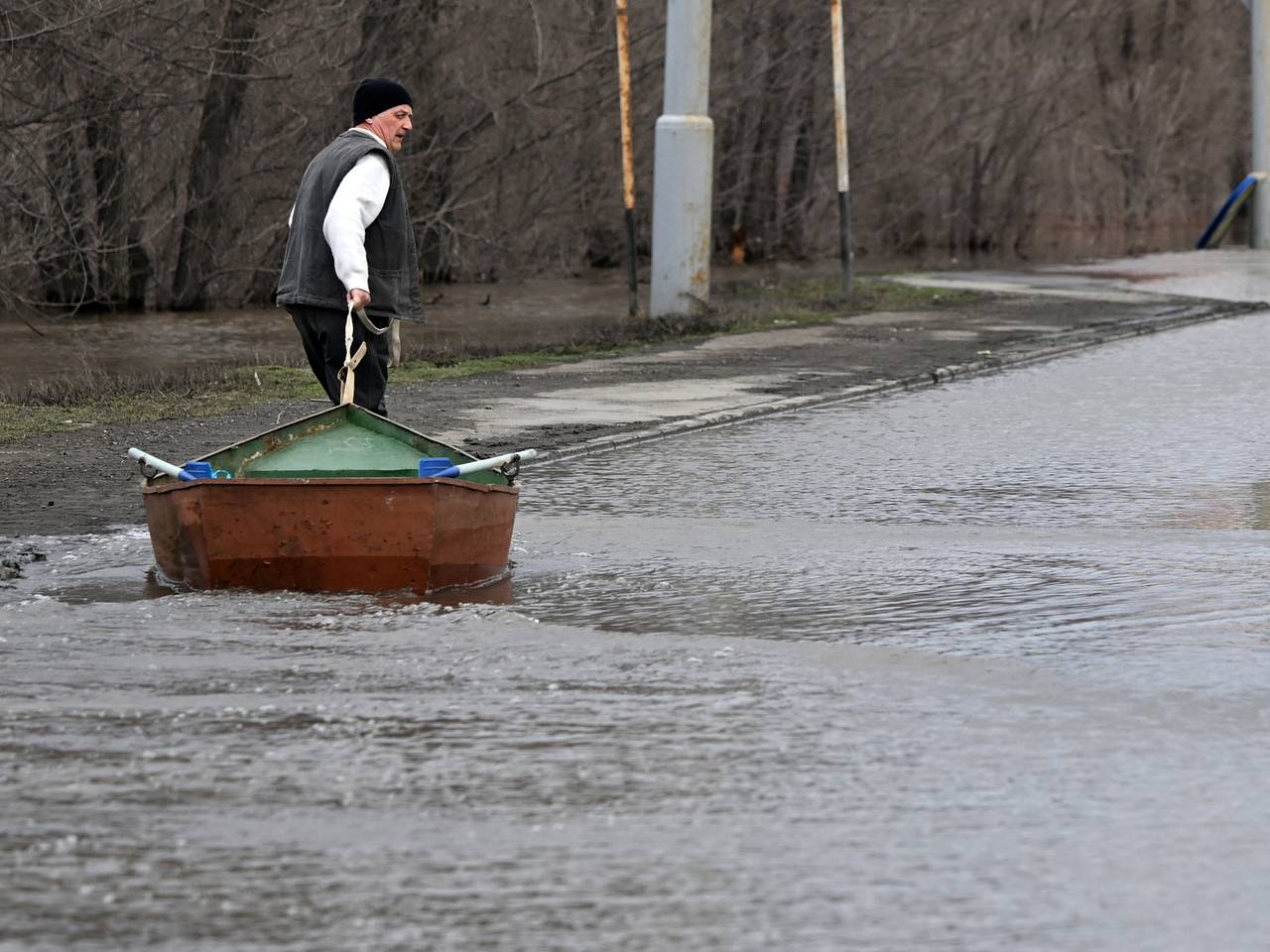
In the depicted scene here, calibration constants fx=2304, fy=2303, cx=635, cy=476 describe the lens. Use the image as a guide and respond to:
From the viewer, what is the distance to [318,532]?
786 centimetres

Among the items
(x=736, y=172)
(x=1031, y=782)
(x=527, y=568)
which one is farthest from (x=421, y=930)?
(x=736, y=172)

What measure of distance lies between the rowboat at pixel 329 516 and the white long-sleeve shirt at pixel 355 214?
865 millimetres

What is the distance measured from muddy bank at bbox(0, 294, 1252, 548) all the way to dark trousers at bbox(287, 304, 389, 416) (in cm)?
107

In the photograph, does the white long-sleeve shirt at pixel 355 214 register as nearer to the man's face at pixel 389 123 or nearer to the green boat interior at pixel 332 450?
the man's face at pixel 389 123

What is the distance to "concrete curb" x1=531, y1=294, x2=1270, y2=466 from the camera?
496 inches

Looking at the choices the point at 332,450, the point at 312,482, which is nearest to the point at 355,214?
the point at 332,450

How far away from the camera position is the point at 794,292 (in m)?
24.7

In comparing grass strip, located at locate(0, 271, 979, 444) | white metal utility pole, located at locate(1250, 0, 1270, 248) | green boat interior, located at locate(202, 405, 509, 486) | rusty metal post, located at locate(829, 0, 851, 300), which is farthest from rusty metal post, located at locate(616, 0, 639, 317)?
white metal utility pole, located at locate(1250, 0, 1270, 248)

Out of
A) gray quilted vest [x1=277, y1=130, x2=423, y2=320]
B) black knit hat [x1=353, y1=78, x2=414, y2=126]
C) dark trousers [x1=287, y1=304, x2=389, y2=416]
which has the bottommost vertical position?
dark trousers [x1=287, y1=304, x2=389, y2=416]

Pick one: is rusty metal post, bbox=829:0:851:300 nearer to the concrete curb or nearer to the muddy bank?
the muddy bank

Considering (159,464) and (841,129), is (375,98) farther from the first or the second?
(841,129)

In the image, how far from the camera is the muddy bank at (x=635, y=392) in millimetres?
10797

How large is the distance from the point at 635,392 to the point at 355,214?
599cm

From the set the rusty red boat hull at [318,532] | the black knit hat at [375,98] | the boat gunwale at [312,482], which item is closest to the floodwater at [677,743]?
the rusty red boat hull at [318,532]
